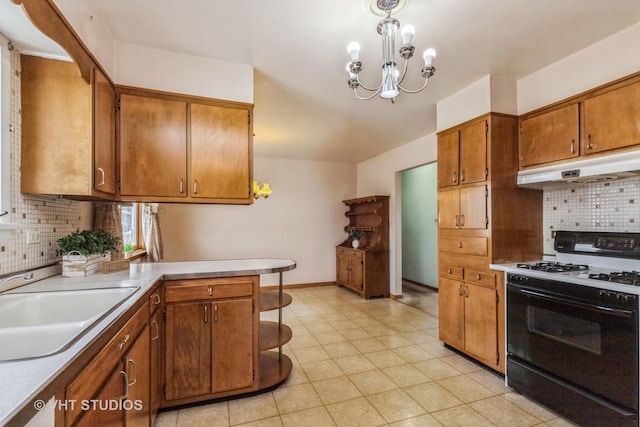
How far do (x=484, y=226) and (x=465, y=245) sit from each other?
0.29m

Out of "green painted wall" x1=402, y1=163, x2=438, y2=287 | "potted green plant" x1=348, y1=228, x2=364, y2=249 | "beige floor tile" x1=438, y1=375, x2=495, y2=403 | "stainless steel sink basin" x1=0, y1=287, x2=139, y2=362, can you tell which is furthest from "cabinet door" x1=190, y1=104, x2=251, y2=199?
"green painted wall" x1=402, y1=163, x2=438, y2=287

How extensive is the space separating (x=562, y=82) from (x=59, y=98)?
3.53 metres

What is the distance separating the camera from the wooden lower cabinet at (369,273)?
5.18 meters

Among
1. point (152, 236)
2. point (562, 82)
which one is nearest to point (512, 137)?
point (562, 82)

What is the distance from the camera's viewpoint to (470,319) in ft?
9.27

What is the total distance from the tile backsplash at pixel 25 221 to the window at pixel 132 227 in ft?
6.12

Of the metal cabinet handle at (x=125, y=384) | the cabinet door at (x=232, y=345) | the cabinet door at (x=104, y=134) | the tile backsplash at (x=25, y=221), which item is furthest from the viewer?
the cabinet door at (x=232, y=345)

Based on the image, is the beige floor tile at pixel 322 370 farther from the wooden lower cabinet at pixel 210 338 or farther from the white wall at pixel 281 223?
the white wall at pixel 281 223

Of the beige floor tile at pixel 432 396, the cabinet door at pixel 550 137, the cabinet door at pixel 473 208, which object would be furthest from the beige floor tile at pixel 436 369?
the cabinet door at pixel 550 137

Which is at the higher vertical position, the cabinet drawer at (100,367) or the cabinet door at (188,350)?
the cabinet drawer at (100,367)

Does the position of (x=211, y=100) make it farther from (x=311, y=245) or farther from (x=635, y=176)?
(x=311, y=245)

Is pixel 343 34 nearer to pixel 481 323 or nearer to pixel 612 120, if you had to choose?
pixel 612 120

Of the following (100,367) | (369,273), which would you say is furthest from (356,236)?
(100,367)

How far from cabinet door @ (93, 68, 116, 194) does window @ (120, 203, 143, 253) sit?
203 cm
